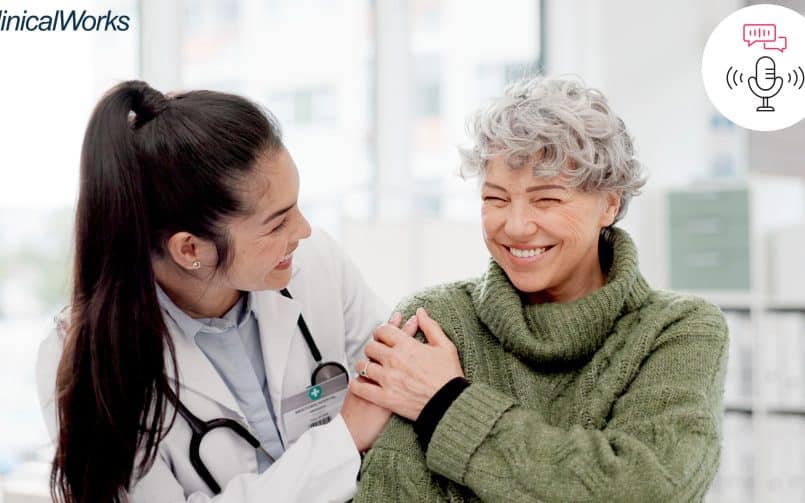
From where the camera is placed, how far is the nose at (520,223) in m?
1.54

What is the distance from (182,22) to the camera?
2732mm

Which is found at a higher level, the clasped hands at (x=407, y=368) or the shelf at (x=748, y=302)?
the clasped hands at (x=407, y=368)

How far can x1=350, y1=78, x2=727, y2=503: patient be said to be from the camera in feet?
4.53

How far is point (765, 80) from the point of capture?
3170 millimetres

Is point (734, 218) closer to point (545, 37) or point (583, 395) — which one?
point (545, 37)

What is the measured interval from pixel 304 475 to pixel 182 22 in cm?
172

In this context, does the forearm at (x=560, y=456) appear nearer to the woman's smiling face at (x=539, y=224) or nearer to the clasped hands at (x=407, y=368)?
the clasped hands at (x=407, y=368)

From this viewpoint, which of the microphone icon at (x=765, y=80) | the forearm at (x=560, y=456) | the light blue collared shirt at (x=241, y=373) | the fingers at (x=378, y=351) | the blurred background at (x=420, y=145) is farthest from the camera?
the microphone icon at (x=765, y=80)

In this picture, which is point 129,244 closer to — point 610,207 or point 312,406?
point 312,406

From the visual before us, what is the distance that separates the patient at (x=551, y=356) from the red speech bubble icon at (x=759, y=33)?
2.03 metres

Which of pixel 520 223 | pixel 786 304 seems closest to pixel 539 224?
pixel 520 223

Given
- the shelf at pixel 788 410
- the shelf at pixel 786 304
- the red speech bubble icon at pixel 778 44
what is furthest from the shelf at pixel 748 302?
the red speech bubble icon at pixel 778 44

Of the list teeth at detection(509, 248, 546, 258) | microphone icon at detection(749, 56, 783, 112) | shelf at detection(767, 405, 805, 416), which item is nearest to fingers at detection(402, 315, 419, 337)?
teeth at detection(509, 248, 546, 258)

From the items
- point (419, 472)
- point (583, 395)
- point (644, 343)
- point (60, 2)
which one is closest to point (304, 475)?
point (419, 472)
